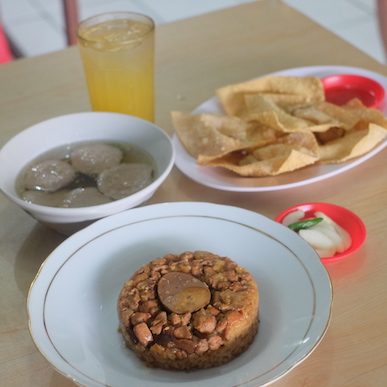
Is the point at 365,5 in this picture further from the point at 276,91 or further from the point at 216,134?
the point at 216,134

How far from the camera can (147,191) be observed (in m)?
0.83

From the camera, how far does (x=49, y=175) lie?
0.89m

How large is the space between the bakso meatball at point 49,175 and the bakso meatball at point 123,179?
1.8 inches

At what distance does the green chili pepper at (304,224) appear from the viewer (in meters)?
0.82

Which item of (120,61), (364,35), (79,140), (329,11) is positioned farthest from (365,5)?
(79,140)

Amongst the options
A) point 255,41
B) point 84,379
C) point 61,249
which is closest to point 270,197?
point 61,249

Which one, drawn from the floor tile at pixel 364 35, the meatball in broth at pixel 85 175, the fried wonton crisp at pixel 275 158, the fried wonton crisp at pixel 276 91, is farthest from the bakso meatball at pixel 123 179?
the floor tile at pixel 364 35

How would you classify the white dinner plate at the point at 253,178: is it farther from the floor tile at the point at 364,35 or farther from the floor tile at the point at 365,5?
the floor tile at the point at 365,5

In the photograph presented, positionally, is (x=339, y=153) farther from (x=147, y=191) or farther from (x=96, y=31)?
(x=96, y=31)

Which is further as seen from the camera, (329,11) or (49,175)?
(329,11)

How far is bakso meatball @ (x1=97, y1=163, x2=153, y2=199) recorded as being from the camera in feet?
2.81

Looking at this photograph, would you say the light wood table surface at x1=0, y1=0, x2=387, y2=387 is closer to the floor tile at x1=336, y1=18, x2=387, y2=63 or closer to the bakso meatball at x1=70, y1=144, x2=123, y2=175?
the bakso meatball at x1=70, y1=144, x2=123, y2=175

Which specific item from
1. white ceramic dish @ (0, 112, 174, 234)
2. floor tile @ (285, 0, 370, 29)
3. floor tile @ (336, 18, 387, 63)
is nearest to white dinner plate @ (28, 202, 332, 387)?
white ceramic dish @ (0, 112, 174, 234)

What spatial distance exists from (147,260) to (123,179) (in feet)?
0.45
